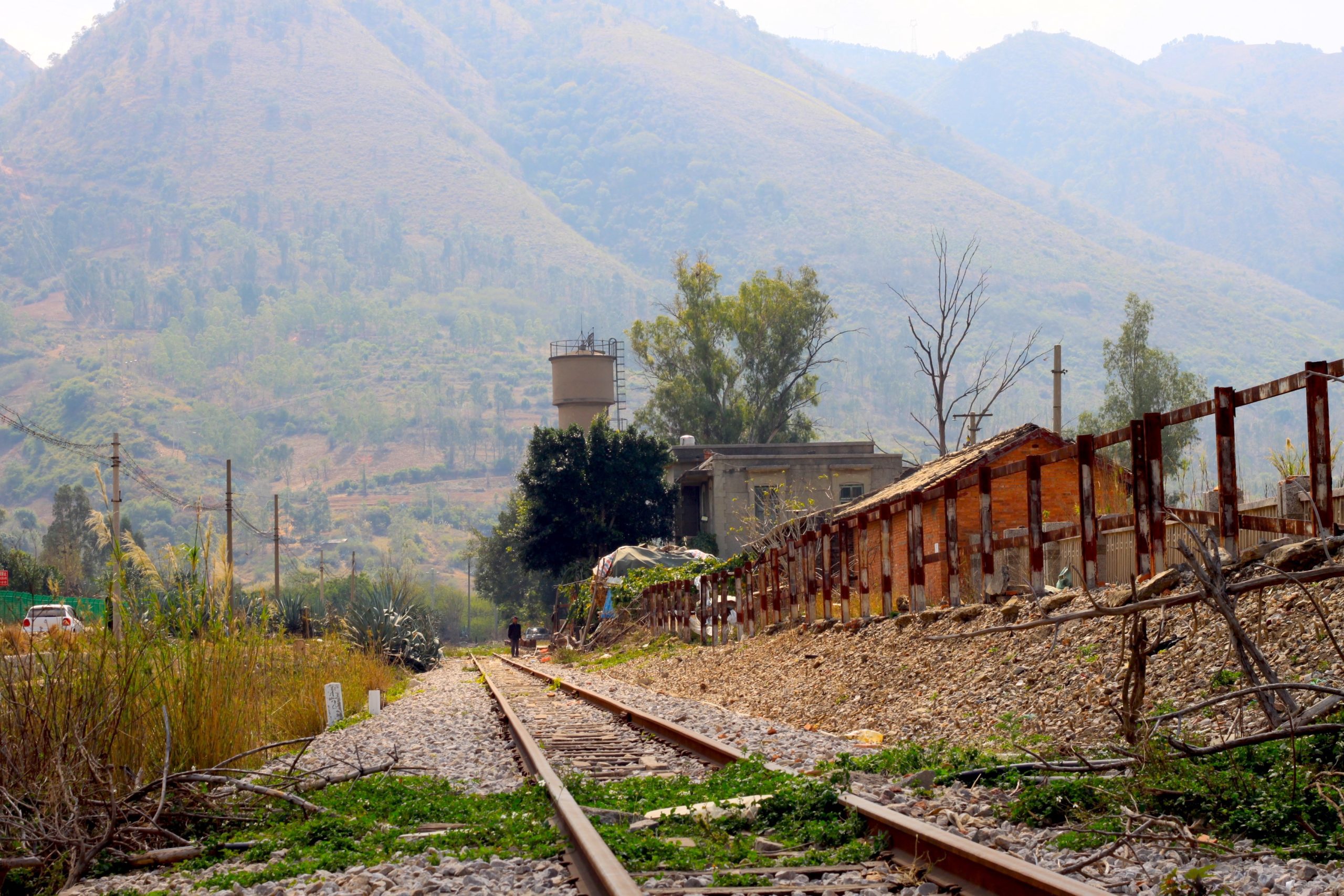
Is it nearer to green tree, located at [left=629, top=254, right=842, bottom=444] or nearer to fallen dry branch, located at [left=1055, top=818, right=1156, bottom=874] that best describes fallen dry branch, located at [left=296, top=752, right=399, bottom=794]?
fallen dry branch, located at [left=1055, top=818, right=1156, bottom=874]

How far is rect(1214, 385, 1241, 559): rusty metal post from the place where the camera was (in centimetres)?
956

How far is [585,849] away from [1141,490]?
6.49m

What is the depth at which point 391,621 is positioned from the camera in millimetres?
30125

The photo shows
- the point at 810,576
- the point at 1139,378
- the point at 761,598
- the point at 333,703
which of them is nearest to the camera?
the point at 333,703

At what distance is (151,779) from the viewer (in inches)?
292

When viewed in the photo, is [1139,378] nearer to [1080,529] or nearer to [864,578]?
[864,578]

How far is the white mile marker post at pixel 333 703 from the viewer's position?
14.1 meters

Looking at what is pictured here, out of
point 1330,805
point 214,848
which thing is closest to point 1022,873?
point 1330,805

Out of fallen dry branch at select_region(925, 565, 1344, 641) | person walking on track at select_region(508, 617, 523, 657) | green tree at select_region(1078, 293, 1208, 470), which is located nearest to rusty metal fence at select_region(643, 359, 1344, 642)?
fallen dry branch at select_region(925, 565, 1344, 641)

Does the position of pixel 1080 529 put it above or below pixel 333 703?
above

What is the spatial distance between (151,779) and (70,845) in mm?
1099

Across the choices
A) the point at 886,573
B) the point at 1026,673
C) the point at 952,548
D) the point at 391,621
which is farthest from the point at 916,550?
the point at 391,621

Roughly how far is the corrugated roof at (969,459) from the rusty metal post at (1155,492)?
31.9 feet

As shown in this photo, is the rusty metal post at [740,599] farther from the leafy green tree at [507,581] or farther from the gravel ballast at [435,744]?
the leafy green tree at [507,581]
